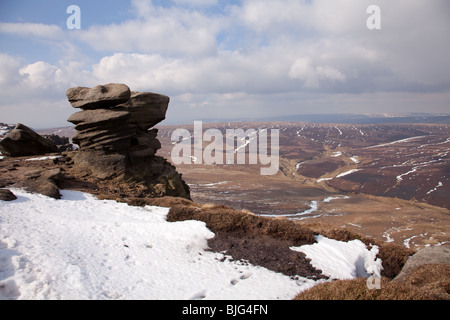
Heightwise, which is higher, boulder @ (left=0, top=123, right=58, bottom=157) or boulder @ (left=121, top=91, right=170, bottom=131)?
boulder @ (left=121, top=91, right=170, bottom=131)

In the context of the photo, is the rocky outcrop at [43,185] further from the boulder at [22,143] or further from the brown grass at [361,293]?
the brown grass at [361,293]

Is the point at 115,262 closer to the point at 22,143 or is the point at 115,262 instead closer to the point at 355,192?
the point at 22,143

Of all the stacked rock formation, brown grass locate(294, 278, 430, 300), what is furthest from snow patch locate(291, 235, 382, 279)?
the stacked rock formation

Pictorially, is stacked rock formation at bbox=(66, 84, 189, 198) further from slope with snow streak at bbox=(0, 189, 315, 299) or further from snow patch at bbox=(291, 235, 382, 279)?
snow patch at bbox=(291, 235, 382, 279)

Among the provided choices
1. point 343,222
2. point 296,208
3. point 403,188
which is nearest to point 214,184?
→ point 296,208

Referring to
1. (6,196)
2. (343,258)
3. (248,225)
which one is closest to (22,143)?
(6,196)

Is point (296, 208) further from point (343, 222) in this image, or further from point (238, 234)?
point (238, 234)
